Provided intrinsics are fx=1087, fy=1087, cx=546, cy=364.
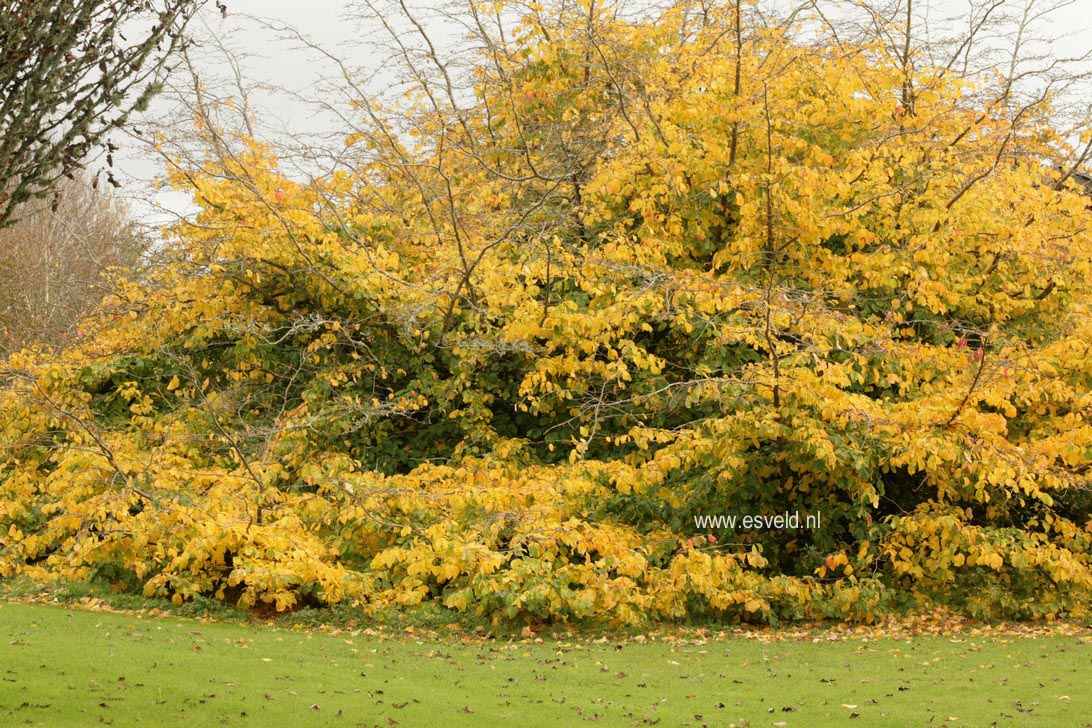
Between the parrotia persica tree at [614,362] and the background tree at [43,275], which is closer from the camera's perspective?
the parrotia persica tree at [614,362]

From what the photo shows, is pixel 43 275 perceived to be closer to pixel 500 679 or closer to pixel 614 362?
pixel 614 362

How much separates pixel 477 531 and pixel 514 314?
2644 mm

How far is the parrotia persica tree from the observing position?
9.46 m

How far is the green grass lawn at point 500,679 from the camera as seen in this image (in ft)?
19.2

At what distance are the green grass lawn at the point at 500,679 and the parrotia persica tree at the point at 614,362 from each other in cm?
86

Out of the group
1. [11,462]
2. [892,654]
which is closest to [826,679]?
[892,654]

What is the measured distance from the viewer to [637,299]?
10508 mm

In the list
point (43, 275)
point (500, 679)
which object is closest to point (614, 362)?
point (500, 679)

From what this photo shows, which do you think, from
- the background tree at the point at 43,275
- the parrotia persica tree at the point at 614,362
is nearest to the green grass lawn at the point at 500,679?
the parrotia persica tree at the point at 614,362

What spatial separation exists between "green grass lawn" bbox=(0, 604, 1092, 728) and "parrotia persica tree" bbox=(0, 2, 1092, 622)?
2.82 feet

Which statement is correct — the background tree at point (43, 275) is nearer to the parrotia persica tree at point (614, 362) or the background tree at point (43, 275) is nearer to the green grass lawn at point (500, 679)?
the parrotia persica tree at point (614, 362)

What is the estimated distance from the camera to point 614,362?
36.8 feet

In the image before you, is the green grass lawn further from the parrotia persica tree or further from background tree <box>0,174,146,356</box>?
background tree <box>0,174,146,356</box>

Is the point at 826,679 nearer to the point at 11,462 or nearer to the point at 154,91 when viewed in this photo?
the point at 154,91
